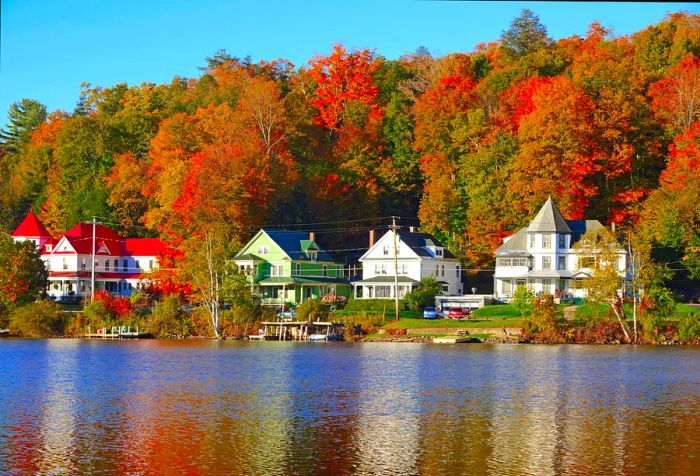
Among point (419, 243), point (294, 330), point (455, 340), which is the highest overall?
point (419, 243)

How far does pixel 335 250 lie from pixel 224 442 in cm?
8112

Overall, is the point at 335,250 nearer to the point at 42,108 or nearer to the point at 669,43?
the point at 669,43

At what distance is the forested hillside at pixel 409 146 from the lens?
99.6m

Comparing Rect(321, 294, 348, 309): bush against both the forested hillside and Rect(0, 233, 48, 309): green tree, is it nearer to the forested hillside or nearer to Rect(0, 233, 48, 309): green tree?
the forested hillside

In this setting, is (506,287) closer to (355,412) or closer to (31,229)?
(355,412)

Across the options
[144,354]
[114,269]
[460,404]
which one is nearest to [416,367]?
[460,404]

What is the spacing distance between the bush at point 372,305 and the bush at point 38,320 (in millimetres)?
28294

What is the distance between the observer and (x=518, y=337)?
80.9 metres

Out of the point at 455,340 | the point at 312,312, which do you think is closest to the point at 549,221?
the point at 455,340

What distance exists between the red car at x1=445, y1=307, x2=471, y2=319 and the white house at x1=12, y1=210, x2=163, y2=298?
136 feet

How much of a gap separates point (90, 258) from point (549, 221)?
56035mm

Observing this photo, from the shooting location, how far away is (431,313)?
8881 cm

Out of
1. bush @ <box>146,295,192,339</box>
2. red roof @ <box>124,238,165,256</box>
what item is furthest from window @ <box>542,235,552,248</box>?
red roof @ <box>124,238,165,256</box>

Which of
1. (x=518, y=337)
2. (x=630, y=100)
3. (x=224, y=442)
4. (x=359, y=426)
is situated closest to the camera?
(x=224, y=442)
